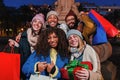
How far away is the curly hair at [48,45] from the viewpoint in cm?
478

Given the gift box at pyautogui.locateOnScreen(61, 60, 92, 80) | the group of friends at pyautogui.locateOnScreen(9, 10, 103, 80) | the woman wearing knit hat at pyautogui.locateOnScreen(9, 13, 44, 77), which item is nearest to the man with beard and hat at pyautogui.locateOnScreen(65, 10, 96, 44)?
the woman wearing knit hat at pyautogui.locateOnScreen(9, 13, 44, 77)

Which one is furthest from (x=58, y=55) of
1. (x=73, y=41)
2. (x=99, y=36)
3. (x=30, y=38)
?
(x=99, y=36)

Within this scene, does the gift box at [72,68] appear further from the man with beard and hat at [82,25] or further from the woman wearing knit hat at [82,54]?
the man with beard and hat at [82,25]

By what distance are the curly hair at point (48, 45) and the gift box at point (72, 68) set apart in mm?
233

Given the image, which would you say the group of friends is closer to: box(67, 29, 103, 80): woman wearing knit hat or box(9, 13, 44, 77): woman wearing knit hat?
box(67, 29, 103, 80): woman wearing knit hat

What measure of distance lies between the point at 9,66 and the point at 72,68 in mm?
934

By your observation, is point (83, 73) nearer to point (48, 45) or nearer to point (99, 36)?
point (48, 45)

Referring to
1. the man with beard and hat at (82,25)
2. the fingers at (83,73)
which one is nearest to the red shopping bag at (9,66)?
the fingers at (83,73)

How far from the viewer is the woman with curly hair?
4.66m

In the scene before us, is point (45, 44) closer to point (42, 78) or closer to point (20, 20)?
point (42, 78)

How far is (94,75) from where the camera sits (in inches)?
180

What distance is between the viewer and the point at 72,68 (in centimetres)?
462

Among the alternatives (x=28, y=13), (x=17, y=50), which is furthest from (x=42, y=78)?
(x=28, y=13)

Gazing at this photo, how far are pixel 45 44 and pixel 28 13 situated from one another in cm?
7772
